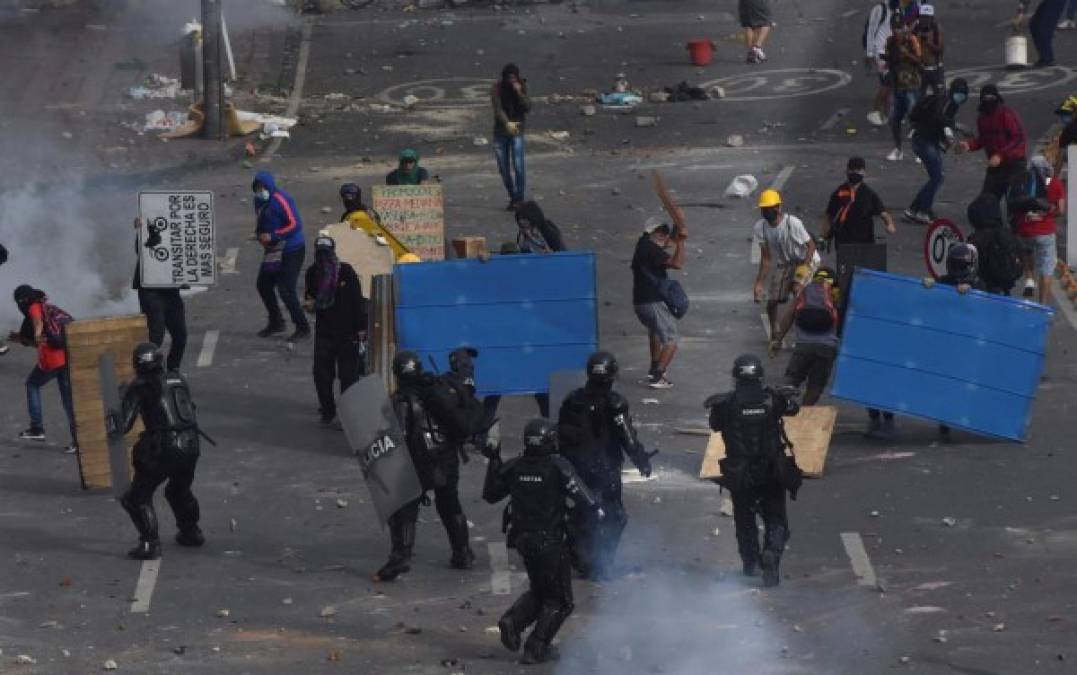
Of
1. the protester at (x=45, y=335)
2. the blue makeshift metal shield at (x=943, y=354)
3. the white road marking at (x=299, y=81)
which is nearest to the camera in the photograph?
the blue makeshift metal shield at (x=943, y=354)

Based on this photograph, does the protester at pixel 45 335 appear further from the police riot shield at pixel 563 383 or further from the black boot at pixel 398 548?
the police riot shield at pixel 563 383

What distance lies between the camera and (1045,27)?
33.1 m

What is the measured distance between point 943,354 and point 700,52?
1594 cm

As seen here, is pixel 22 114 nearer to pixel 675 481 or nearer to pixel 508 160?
pixel 508 160

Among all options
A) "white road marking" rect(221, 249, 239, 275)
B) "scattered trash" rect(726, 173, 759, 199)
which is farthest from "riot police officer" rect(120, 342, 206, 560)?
"scattered trash" rect(726, 173, 759, 199)

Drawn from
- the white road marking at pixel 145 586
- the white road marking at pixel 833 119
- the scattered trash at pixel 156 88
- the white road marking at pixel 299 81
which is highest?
the white road marking at pixel 145 586

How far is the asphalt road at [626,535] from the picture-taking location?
14.7m

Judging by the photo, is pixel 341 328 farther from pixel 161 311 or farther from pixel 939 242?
pixel 939 242

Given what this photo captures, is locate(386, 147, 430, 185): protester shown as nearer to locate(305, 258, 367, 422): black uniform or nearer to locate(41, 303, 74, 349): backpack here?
locate(305, 258, 367, 422): black uniform

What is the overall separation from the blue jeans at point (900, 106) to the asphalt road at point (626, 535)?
0.46m

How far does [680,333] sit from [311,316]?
384 centimetres

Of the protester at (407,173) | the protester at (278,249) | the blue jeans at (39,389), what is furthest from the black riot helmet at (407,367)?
the protester at (407,173)

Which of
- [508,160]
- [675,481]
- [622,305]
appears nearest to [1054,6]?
[508,160]

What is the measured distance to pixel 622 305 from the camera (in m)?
23.8
